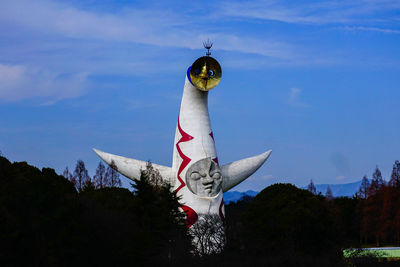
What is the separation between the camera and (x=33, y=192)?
20250 mm

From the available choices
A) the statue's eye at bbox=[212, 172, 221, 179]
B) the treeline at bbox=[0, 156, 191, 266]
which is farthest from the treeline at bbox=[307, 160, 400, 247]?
the treeline at bbox=[0, 156, 191, 266]

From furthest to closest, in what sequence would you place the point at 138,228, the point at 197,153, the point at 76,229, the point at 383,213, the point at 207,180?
the point at 383,213
the point at 197,153
the point at 207,180
the point at 138,228
the point at 76,229

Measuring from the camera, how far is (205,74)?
3155cm

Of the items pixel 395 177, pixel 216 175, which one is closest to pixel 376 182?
pixel 395 177

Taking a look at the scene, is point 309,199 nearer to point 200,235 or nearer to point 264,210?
point 264,210

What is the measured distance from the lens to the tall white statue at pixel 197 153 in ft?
104

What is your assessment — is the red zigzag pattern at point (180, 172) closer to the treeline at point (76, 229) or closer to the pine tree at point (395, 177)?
the treeline at point (76, 229)

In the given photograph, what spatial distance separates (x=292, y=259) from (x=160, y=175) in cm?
697

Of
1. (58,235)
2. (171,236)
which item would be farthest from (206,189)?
(58,235)

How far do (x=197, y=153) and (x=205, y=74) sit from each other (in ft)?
11.1

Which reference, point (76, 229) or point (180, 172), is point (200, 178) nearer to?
point (180, 172)

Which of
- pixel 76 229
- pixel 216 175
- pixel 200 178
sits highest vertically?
pixel 216 175

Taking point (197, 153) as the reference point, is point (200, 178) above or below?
below

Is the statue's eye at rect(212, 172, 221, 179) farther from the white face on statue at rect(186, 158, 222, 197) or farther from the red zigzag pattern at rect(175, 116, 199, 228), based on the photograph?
the red zigzag pattern at rect(175, 116, 199, 228)
